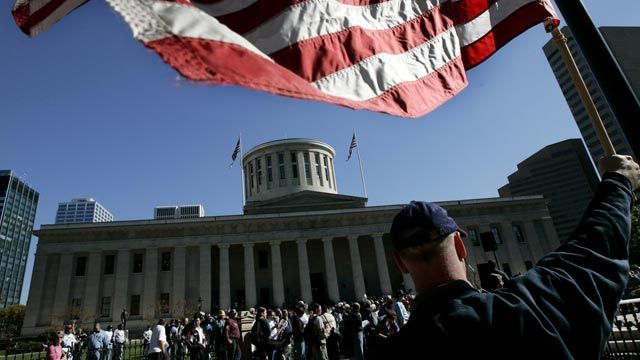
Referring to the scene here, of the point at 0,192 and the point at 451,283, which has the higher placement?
the point at 0,192

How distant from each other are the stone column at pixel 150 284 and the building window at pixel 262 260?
474 inches

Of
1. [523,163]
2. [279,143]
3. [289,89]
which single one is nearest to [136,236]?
[279,143]

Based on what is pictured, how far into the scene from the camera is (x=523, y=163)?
140500 mm

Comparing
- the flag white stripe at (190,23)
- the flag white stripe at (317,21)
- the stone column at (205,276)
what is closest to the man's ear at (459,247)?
the flag white stripe at (190,23)

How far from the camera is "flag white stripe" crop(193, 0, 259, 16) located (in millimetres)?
3170

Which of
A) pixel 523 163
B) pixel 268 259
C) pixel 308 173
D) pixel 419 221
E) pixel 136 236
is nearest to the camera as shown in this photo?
pixel 419 221

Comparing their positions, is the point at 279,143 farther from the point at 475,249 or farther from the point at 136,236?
the point at 475,249

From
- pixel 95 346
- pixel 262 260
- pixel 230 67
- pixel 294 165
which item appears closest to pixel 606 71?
pixel 230 67

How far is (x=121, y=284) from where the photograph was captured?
42625 mm

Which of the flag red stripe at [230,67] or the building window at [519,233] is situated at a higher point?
the building window at [519,233]

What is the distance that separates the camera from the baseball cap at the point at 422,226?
156cm

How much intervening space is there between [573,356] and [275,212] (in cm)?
5063

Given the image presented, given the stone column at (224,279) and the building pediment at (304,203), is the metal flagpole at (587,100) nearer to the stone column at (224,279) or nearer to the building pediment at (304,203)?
the stone column at (224,279)

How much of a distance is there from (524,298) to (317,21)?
282cm
